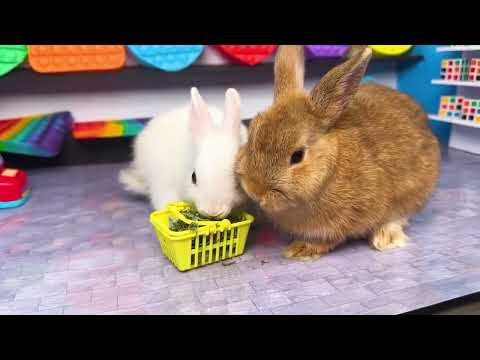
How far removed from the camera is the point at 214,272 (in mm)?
1313

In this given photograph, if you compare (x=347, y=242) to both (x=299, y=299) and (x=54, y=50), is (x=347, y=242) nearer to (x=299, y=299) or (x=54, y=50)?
(x=299, y=299)

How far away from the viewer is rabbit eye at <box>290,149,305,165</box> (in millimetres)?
1173

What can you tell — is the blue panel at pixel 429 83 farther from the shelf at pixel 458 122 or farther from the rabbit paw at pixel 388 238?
the rabbit paw at pixel 388 238

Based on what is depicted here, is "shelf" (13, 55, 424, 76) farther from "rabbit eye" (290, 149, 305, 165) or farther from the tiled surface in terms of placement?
"rabbit eye" (290, 149, 305, 165)

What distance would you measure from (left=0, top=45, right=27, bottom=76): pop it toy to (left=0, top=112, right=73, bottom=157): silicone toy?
304 mm

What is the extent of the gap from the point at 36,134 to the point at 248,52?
1292mm

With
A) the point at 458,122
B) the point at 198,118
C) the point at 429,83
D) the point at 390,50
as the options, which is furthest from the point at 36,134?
the point at 429,83

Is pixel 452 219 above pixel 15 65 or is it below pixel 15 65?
below

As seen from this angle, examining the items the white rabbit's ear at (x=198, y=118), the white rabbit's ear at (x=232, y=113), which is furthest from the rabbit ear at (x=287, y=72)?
the white rabbit's ear at (x=198, y=118)

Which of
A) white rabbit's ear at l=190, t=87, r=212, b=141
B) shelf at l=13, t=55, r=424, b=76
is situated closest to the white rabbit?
white rabbit's ear at l=190, t=87, r=212, b=141

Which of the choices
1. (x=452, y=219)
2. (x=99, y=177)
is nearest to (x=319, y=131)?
(x=452, y=219)

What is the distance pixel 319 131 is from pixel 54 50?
5.51ft

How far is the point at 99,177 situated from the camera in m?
2.36

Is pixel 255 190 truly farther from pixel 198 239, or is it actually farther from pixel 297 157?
pixel 198 239
